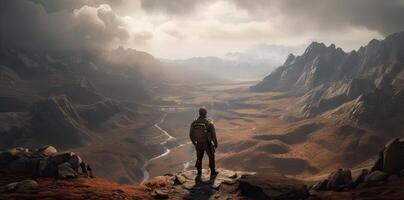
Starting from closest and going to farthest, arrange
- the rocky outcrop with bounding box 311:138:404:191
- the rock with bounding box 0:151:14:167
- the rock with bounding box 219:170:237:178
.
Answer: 1. the rocky outcrop with bounding box 311:138:404:191
2. the rock with bounding box 0:151:14:167
3. the rock with bounding box 219:170:237:178

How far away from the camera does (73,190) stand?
2145 cm

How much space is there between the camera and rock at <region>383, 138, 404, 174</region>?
78.0ft

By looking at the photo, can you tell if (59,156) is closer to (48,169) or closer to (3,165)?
(48,169)

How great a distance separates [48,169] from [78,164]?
1.86 metres

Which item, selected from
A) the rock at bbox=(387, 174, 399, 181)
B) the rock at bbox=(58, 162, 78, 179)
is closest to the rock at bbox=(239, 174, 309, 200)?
the rock at bbox=(387, 174, 399, 181)

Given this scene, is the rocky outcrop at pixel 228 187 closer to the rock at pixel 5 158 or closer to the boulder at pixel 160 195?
the boulder at pixel 160 195

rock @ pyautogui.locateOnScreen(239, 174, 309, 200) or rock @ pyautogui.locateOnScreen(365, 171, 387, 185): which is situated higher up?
rock @ pyautogui.locateOnScreen(365, 171, 387, 185)

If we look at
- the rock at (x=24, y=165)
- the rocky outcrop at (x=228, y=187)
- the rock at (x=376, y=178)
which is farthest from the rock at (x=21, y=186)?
the rock at (x=376, y=178)

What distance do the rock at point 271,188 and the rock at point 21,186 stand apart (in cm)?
1157

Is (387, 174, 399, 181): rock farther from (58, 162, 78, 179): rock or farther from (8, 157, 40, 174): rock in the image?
(8, 157, 40, 174): rock

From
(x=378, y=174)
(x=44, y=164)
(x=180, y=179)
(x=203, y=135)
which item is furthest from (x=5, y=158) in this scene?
(x=378, y=174)

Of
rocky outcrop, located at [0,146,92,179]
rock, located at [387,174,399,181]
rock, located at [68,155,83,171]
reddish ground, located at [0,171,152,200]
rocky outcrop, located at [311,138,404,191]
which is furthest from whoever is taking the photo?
rock, located at [68,155,83,171]

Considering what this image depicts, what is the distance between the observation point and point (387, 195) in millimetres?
20062

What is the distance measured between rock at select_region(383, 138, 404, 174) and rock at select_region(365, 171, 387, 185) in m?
0.79
